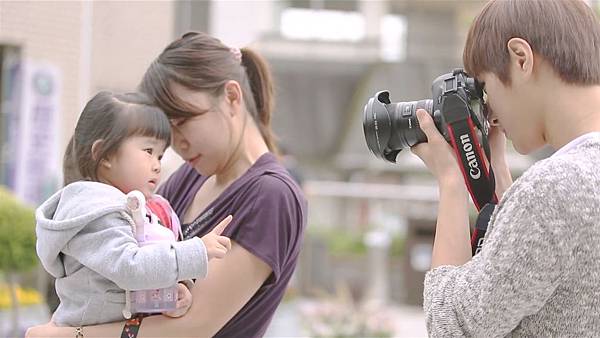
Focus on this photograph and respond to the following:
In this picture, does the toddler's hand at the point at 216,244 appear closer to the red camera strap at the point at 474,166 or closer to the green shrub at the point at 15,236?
the red camera strap at the point at 474,166

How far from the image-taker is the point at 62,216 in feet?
5.88

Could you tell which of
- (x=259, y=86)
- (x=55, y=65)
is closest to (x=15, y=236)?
(x=55, y=65)

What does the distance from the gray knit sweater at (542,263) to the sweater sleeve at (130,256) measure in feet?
1.66

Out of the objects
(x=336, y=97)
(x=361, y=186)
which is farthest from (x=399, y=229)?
(x=336, y=97)

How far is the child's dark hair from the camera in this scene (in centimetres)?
186

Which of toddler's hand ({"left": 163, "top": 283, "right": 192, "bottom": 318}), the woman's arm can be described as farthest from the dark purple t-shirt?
toddler's hand ({"left": 163, "top": 283, "right": 192, "bottom": 318})

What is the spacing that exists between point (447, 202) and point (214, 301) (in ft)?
1.79

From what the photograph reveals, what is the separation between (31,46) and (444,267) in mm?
4264

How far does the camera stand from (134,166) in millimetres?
1867

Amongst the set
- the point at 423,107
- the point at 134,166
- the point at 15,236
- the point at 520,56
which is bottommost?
the point at 15,236

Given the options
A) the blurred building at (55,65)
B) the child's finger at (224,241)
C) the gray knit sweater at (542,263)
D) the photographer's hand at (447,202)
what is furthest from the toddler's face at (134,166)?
the blurred building at (55,65)

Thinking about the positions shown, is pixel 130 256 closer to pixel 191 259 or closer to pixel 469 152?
pixel 191 259

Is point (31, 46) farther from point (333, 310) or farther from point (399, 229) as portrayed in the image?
point (399, 229)

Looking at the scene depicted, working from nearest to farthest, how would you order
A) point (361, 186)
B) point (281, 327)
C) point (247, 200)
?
1. point (247, 200)
2. point (281, 327)
3. point (361, 186)
